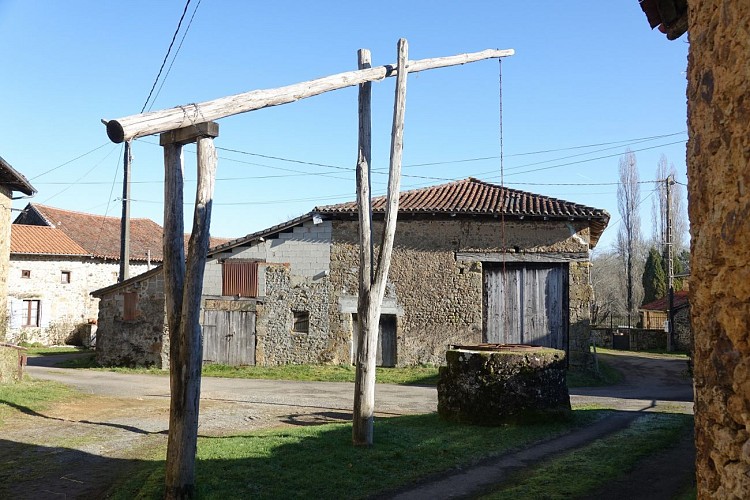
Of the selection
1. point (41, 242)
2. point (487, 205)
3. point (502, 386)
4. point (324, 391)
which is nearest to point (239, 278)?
point (324, 391)

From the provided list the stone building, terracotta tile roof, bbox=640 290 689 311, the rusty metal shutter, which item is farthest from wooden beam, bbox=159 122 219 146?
terracotta tile roof, bbox=640 290 689 311

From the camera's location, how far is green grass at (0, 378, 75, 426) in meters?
11.7

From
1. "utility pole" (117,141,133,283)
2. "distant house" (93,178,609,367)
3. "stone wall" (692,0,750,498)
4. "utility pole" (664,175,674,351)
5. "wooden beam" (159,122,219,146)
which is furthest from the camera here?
"utility pole" (664,175,674,351)

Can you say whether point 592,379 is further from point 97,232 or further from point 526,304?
point 97,232

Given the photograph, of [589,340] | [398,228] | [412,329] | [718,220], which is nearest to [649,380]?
[589,340]

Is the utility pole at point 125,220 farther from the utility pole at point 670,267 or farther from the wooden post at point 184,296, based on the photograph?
the utility pole at point 670,267

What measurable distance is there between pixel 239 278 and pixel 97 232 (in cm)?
1655

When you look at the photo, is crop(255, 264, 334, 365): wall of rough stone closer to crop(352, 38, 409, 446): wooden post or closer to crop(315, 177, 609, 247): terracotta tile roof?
crop(315, 177, 609, 247): terracotta tile roof

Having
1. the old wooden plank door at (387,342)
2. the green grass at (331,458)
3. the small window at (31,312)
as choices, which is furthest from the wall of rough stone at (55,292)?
the green grass at (331,458)

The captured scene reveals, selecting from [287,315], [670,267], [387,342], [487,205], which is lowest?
[387,342]

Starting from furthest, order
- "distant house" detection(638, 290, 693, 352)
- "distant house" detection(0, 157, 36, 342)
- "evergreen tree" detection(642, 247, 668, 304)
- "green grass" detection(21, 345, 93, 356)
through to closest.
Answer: "evergreen tree" detection(642, 247, 668, 304) < "distant house" detection(638, 290, 693, 352) < "green grass" detection(21, 345, 93, 356) < "distant house" detection(0, 157, 36, 342)

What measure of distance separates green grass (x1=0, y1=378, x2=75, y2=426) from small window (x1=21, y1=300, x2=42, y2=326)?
1434cm

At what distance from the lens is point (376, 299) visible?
8836 mm

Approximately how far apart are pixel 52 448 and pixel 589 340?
45.8ft
